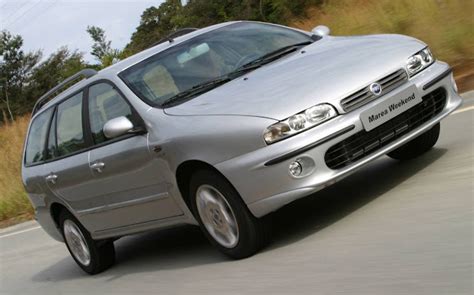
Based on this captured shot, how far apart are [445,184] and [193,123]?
73.2 inches

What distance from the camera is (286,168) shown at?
4.75 m

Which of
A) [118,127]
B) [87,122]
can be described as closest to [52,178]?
[87,122]

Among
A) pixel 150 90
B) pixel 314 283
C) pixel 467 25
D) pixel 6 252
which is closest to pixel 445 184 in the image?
pixel 314 283

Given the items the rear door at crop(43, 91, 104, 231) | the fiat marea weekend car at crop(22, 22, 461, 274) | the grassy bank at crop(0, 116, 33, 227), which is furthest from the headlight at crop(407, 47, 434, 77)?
the grassy bank at crop(0, 116, 33, 227)

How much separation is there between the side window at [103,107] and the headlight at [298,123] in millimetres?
1525

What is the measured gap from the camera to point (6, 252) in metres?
9.73

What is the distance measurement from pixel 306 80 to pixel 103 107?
2034 millimetres

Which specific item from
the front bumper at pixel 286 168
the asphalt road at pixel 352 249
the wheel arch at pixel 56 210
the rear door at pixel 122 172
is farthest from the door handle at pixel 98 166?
the front bumper at pixel 286 168

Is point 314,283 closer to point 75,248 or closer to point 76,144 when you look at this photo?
point 76,144

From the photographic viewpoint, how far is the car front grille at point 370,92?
4914 millimetres

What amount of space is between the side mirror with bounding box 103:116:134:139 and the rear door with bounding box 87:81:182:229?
0.10m

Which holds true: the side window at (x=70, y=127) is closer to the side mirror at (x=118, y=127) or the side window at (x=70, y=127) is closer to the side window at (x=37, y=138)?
the side window at (x=37, y=138)

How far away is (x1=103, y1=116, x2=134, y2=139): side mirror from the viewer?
5578 mm

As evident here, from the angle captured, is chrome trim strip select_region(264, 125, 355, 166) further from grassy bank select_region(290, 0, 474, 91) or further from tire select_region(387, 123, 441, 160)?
grassy bank select_region(290, 0, 474, 91)
